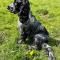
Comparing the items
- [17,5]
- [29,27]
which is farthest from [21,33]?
[17,5]

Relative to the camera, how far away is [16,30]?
9.59m

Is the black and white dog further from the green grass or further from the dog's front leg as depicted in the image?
the green grass

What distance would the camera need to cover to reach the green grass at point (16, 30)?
25.7 ft

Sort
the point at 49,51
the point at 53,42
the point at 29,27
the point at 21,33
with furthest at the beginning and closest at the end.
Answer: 1. the point at 53,42
2. the point at 21,33
3. the point at 29,27
4. the point at 49,51

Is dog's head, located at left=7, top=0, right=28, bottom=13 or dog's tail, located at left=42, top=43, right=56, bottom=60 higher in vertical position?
dog's head, located at left=7, top=0, right=28, bottom=13

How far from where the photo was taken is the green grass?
7844 mm

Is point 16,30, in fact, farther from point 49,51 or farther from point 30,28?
point 49,51

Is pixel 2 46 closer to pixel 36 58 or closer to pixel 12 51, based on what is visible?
pixel 12 51

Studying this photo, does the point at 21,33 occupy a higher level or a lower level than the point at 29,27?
lower

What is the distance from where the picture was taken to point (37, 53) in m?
7.88

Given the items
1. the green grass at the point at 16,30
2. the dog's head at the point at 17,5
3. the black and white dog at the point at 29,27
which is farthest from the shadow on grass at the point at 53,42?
the dog's head at the point at 17,5

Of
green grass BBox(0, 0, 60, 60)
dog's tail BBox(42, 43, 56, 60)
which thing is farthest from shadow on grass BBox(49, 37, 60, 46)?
dog's tail BBox(42, 43, 56, 60)

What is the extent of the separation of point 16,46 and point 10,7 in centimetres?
120

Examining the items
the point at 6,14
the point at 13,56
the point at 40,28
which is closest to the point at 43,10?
the point at 6,14
